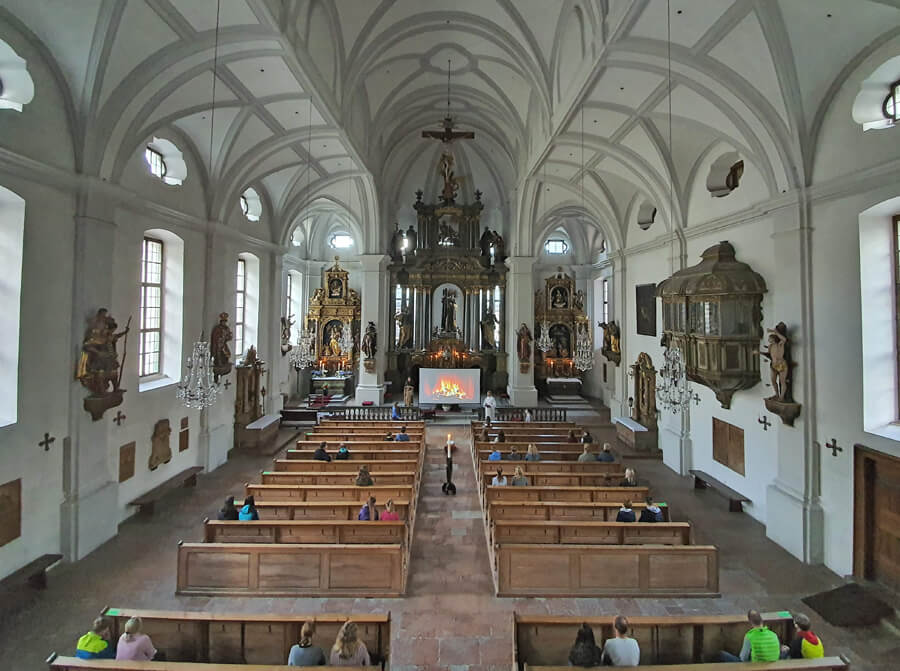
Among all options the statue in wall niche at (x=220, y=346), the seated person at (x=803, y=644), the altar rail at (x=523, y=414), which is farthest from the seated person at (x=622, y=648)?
the altar rail at (x=523, y=414)

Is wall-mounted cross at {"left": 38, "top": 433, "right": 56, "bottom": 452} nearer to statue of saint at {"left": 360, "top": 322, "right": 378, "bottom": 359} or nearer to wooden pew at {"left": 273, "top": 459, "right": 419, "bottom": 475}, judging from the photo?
wooden pew at {"left": 273, "top": 459, "right": 419, "bottom": 475}

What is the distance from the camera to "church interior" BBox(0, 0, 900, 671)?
6.19 meters

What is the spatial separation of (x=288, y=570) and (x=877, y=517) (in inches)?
355

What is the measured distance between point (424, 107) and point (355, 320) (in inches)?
417

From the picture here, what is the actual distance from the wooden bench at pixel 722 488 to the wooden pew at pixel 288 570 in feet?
25.5

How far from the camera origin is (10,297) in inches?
272

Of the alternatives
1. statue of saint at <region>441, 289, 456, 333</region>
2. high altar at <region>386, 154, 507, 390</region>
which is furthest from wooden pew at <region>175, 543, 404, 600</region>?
statue of saint at <region>441, 289, 456, 333</region>

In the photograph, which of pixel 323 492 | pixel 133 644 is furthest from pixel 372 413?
pixel 133 644

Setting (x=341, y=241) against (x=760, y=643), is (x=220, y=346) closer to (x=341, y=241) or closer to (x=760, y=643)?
(x=760, y=643)

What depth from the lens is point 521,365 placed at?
20.0 m

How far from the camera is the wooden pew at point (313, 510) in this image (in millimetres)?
8047

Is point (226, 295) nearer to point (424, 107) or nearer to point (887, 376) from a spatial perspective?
point (424, 107)

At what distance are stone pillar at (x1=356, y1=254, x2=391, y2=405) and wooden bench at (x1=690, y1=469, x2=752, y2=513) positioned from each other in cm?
1247

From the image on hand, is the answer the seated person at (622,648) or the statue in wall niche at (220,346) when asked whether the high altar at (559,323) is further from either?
the seated person at (622,648)
